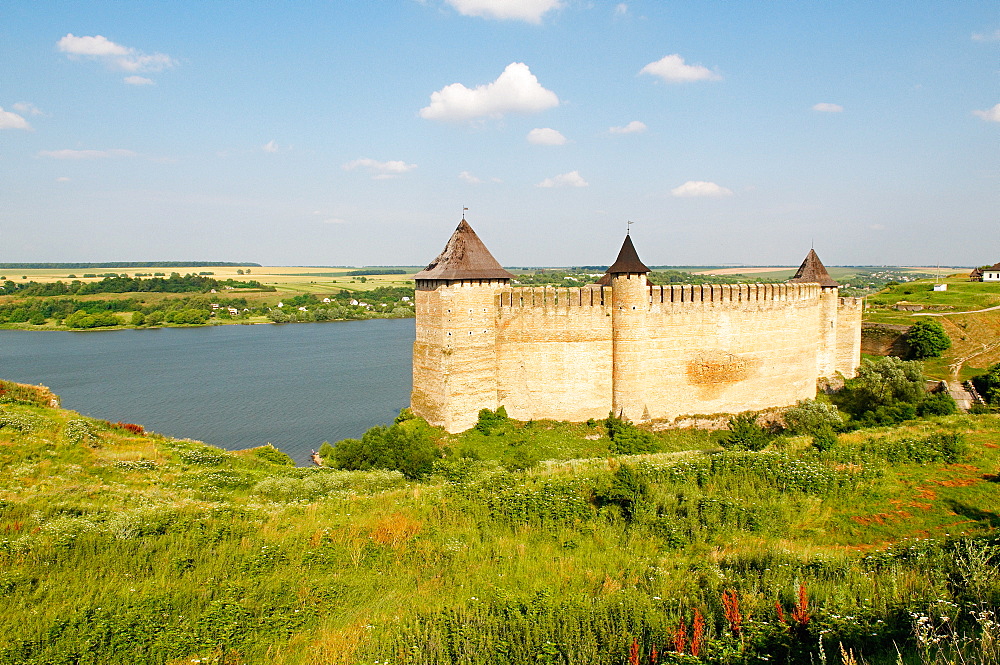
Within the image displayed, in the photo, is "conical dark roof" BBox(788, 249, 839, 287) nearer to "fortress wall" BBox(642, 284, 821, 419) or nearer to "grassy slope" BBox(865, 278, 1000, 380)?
"fortress wall" BBox(642, 284, 821, 419)

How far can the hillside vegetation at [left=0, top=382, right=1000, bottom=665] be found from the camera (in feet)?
12.3

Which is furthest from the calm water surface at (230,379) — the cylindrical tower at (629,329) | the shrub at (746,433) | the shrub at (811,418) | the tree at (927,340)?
the tree at (927,340)

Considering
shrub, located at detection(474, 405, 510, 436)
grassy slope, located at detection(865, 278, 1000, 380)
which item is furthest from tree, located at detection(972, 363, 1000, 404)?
shrub, located at detection(474, 405, 510, 436)

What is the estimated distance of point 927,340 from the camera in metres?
24.1

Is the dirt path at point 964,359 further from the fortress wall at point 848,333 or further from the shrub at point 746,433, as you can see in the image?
the shrub at point 746,433

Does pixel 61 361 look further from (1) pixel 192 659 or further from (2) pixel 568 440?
(1) pixel 192 659

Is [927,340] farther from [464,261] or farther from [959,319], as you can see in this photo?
[464,261]

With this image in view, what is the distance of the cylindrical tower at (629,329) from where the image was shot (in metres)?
14.1

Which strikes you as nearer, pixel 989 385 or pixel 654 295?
pixel 654 295

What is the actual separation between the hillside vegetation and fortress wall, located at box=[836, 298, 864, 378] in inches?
439

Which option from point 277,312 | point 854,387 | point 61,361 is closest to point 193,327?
point 277,312

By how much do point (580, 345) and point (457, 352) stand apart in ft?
9.86

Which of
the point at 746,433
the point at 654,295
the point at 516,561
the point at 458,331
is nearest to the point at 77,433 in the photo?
the point at 458,331

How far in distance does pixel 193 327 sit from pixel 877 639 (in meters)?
58.4
